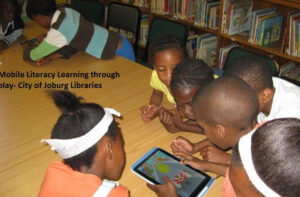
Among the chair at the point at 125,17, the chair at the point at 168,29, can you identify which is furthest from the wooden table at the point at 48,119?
the chair at the point at 125,17

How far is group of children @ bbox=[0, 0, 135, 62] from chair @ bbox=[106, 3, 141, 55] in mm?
482

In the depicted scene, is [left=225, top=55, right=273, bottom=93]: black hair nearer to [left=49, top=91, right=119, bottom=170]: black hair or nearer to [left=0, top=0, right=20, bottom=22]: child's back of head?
[left=49, top=91, right=119, bottom=170]: black hair

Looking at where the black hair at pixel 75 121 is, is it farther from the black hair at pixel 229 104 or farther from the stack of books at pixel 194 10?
the stack of books at pixel 194 10

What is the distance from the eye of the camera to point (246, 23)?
275cm

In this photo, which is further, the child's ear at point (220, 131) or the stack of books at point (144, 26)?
the stack of books at point (144, 26)

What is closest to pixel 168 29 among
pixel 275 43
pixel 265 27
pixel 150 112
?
pixel 265 27

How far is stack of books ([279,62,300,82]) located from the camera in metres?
2.50

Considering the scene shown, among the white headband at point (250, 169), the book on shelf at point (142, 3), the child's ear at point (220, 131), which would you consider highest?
the white headband at point (250, 169)

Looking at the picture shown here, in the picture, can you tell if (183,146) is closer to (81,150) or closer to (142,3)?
(81,150)

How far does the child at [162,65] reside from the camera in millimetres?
1544

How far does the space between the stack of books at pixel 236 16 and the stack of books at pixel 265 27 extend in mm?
156

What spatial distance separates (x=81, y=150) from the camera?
0.94 metres

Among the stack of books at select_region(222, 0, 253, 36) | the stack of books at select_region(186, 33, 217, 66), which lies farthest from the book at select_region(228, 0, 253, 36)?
the stack of books at select_region(186, 33, 217, 66)

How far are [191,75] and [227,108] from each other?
35 centimetres
